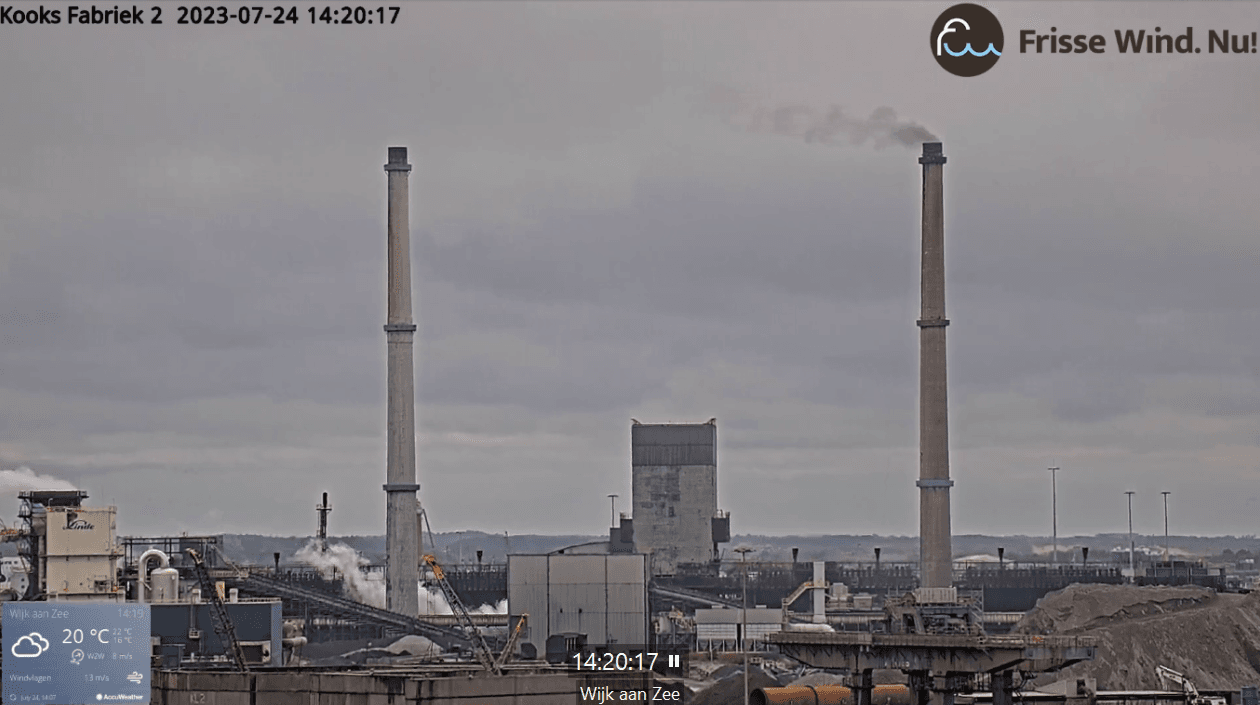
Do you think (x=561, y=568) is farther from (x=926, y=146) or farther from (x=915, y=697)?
(x=915, y=697)

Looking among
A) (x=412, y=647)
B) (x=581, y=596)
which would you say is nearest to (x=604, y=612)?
(x=581, y=596)

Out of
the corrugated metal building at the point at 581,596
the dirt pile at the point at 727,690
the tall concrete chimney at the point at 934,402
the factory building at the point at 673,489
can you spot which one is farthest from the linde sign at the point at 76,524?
the factory building at the point at 673,489

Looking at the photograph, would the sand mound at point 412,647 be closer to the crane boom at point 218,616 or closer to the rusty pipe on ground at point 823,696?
the crane boom at point 218,616

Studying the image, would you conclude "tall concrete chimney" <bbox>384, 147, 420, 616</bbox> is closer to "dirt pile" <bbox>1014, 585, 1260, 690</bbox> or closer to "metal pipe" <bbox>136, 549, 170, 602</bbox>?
"metal pipe" <bbox>136, 549, 170, 602</bbox>

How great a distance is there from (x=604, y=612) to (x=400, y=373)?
2229cm

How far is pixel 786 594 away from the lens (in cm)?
18038

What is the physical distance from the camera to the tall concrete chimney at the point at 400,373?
129375 millimetres

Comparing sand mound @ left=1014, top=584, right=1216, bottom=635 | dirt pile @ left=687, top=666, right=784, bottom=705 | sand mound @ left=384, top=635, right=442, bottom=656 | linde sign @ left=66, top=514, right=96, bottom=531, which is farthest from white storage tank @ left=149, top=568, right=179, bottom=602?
sand mound @ left=1014, top=584, right=1216, bottom=635

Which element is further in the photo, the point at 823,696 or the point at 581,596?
the point at 581,596

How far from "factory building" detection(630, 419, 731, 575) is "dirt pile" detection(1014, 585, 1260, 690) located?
163 ft

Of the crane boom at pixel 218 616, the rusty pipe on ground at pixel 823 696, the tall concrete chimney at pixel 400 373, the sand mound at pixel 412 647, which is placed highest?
the tall concrete chimney at pixel 400 373

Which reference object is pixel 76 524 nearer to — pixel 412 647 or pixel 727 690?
pixel 412 647

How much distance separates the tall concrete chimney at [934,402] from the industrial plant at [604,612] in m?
0.15

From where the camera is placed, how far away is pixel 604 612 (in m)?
123
